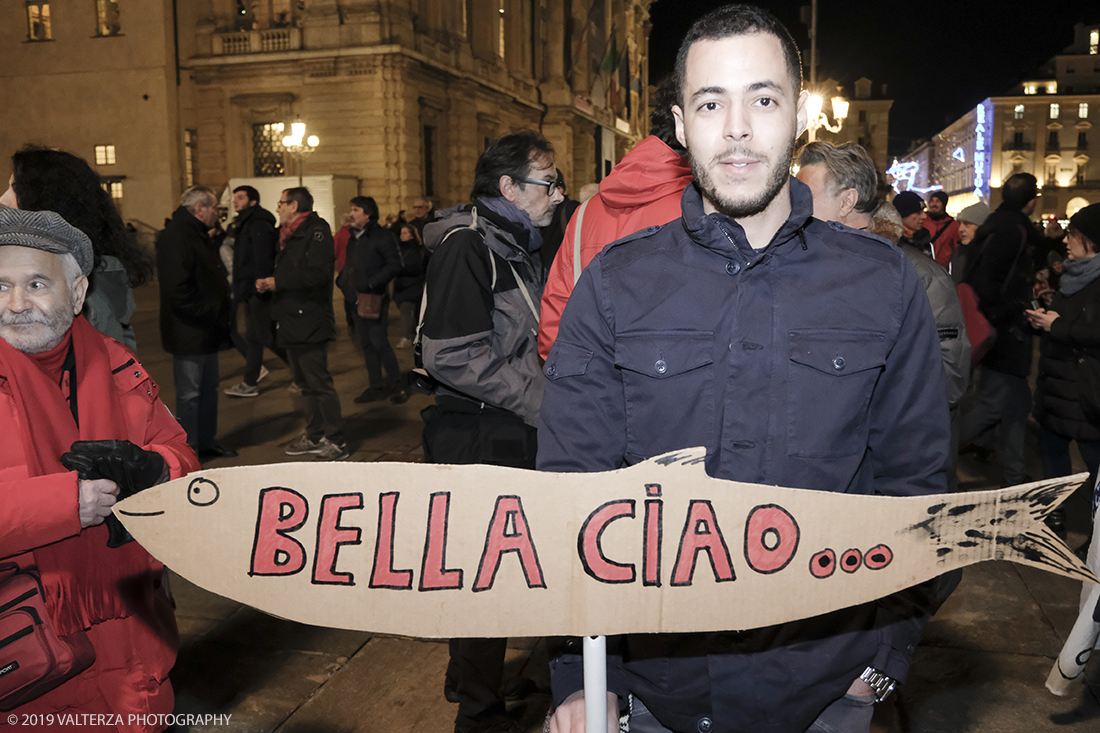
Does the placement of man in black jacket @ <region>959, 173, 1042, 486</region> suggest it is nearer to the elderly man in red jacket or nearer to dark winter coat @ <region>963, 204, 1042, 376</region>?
dark winter coat @ <region>963, 204, 1042, 376</region>

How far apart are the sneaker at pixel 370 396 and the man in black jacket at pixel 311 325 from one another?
1.89m

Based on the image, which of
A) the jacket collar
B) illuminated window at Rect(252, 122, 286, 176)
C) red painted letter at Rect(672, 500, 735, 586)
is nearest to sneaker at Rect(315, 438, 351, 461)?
the jacket collar

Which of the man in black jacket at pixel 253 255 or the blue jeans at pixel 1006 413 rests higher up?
the man in black jacket at pixel 253 255

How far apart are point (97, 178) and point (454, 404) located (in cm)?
184

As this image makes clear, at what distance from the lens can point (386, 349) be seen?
971 centimetres

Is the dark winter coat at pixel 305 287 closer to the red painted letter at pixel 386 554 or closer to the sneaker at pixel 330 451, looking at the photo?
the sneaker at pixel 330 451

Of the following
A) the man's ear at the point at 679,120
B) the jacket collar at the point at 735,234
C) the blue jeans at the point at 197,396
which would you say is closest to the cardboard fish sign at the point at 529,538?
the jacket collar at the point at 735,234

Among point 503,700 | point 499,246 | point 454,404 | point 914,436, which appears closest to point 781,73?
point 914,436

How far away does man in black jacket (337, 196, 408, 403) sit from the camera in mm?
9539

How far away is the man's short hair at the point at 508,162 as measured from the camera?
354 centimetres

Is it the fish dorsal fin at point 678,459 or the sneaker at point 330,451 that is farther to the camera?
the sneaker at point 330,451

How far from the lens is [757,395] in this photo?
1646mm

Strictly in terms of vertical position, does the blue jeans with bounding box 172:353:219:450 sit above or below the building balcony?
below

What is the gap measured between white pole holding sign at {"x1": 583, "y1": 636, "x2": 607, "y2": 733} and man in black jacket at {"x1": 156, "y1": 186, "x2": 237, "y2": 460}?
6178mm
